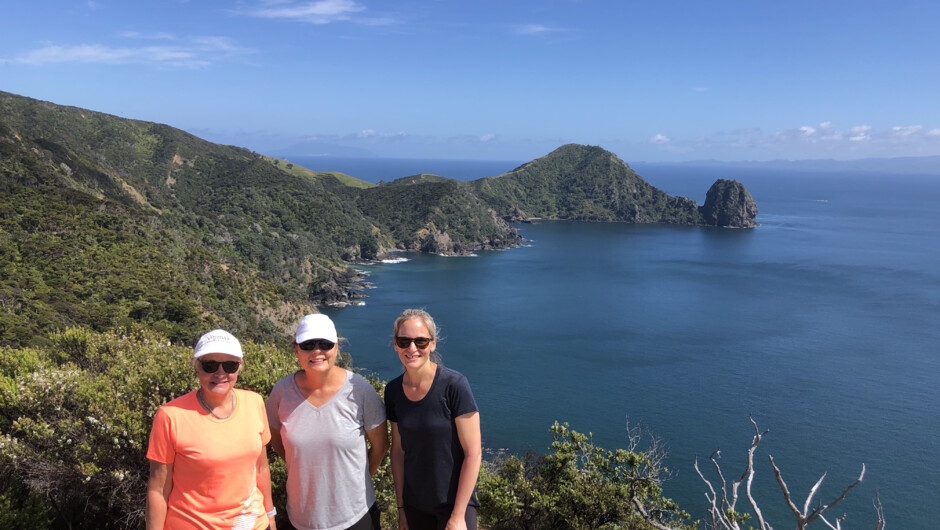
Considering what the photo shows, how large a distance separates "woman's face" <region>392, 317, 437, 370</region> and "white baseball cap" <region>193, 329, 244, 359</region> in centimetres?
99


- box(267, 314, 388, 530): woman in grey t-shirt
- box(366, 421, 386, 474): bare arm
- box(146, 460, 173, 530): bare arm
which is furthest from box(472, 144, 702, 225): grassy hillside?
box(146, 460, 173, 530): bare arm

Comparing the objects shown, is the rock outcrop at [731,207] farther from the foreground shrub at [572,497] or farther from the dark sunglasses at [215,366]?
the dark sunglasses at [215,366]

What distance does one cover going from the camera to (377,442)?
4.07 m

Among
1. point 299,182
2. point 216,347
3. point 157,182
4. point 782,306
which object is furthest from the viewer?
point 299,182

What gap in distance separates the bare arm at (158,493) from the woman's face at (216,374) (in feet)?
1.65

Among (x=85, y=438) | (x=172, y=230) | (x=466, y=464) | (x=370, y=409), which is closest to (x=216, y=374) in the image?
(x=370, y=409)

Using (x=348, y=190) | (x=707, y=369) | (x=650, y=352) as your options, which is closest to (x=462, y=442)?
(x=707, y=369)

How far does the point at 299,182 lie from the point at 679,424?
80.5 meters

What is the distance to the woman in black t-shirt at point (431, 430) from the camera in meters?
3.81

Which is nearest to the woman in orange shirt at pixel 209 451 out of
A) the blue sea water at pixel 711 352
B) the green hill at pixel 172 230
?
the blue sea water at pixel 711 352

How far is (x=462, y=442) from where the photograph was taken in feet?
12.6

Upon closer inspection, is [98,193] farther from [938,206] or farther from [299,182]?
[938,206]

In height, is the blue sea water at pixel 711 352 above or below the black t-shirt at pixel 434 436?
below

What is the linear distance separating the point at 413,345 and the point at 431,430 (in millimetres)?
550
